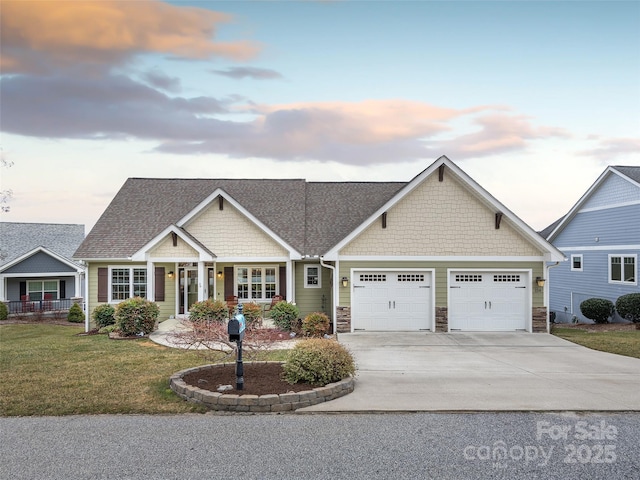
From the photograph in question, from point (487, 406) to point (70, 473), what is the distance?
6203mm

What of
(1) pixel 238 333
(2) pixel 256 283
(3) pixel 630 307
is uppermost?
(1) pixel 238 333

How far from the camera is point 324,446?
6.14 meters

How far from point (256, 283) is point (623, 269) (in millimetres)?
18097

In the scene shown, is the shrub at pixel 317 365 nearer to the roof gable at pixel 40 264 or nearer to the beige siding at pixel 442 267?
the beige siding at pixel 442 267

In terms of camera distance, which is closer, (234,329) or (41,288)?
(234,329)

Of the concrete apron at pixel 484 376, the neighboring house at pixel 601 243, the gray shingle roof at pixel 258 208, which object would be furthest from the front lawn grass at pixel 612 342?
the gray shingle roof at pixel 258 208

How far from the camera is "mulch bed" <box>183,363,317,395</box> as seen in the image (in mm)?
8242

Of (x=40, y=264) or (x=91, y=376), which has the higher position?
(x=40, y=264)

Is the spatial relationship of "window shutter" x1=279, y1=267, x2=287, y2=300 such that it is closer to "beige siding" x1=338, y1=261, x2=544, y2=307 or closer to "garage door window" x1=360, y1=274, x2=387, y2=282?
"beige siding" x1=338, y1=261, x2=544, y2=307

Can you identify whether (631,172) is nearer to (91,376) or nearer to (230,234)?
(230,234)

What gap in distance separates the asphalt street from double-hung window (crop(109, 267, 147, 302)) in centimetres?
1290

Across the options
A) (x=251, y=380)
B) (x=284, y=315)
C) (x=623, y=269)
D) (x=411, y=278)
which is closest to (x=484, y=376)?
(x=251, y=380)

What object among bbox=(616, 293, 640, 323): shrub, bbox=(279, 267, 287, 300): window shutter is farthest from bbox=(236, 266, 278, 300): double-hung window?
bbox=(616, 293, 640, 323): shrub

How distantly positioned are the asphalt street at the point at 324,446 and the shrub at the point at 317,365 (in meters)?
1.24
